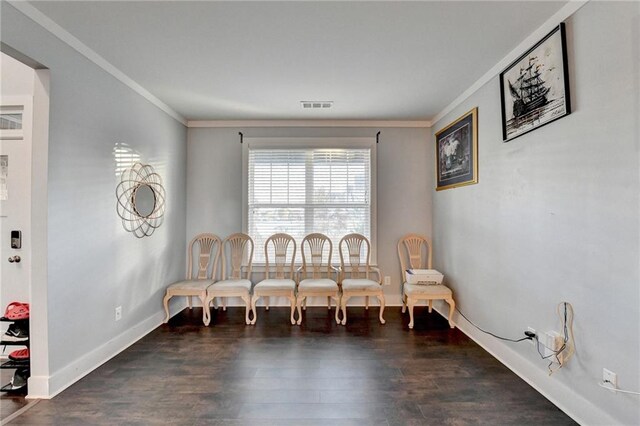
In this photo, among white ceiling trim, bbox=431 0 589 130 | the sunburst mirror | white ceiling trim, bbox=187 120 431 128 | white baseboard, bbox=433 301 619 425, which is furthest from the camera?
white ceiling trim, bbox=187 120 431 128

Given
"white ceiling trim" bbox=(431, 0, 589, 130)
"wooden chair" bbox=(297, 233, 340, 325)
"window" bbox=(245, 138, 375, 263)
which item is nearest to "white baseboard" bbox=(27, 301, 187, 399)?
"window" bbox=(245, 138, 375, 263)

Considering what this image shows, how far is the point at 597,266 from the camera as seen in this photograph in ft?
5.54

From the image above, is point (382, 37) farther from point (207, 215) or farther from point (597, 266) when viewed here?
point (207, 215)

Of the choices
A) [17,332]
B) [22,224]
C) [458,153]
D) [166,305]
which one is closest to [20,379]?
[17,332]

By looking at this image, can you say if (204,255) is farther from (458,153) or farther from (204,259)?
(458,153)

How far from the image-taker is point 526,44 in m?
2.21

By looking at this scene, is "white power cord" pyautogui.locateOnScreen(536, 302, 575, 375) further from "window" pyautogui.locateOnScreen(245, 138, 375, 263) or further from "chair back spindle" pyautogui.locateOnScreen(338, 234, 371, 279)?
"window" pyautogui.locateOnScreen(245, 138, 375, 263)

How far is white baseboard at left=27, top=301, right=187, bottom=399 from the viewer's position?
6.70 feet

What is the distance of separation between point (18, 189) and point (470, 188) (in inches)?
162

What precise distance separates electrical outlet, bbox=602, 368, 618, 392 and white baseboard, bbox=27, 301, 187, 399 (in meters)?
3.44

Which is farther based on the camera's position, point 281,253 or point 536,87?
point 281,253

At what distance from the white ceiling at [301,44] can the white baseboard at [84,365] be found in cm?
244

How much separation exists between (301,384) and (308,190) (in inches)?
99.1

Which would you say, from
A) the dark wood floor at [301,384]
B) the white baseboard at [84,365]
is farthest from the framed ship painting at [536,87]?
the white baseboard at [84,365]
